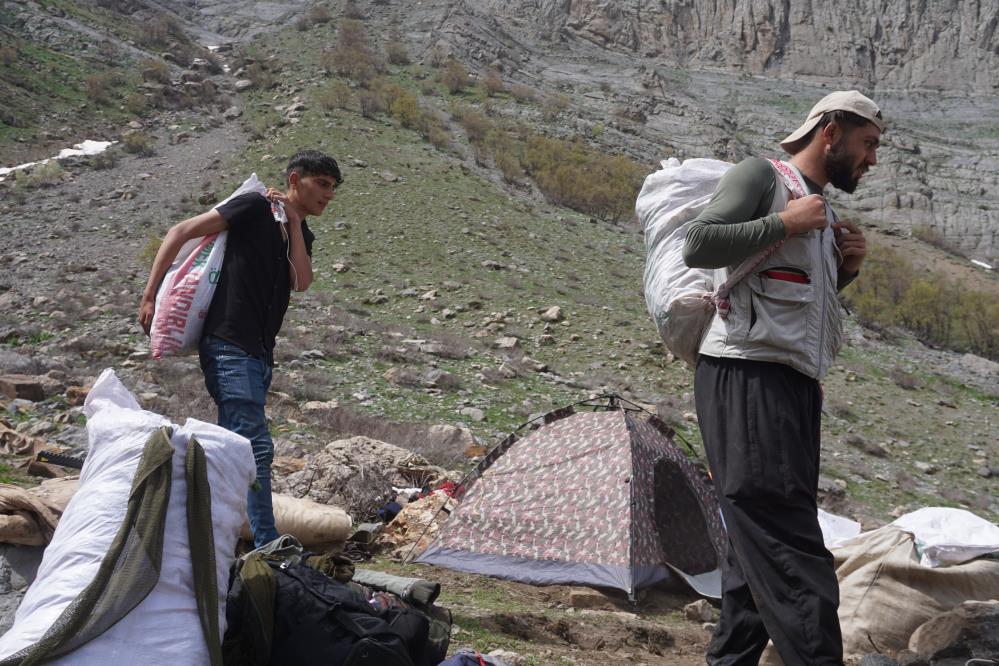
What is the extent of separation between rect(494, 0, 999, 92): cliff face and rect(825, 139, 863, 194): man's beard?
55256 millimetres

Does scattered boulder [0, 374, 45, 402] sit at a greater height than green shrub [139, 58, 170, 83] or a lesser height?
lesser

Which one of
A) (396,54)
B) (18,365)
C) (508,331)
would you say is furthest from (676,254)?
(396,54)

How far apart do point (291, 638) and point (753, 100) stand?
49.9 metres

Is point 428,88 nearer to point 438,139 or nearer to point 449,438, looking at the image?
point 438,139

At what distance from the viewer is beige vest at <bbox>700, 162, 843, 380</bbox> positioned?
202 cm

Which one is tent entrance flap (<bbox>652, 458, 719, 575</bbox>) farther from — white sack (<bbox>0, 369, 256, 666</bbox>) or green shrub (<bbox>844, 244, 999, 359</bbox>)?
green shrub (<bbox>844, 244, 999, 359</bbox>)

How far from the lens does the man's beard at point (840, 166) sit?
2168mm

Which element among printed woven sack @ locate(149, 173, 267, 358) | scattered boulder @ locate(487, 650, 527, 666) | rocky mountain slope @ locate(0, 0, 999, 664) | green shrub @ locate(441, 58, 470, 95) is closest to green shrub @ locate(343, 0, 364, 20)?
rocky mountain slope @ locate(0, 0, 999, 664)

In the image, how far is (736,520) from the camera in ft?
6.60

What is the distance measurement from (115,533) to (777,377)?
1.81 m

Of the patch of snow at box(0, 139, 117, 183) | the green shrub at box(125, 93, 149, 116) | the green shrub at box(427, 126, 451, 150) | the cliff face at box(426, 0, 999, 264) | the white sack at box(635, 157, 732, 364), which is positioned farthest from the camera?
the cliff face at box(426, 0, 999, 264)

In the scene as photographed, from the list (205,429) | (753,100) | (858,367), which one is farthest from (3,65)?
(753,100)

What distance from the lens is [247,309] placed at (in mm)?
2947

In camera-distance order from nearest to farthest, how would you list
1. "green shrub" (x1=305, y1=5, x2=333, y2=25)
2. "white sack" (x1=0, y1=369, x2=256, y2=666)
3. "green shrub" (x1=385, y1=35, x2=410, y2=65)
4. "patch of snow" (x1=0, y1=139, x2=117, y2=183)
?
1. "white sack" (x1=0, y1=369, x2=256, y2=666)
2. "patch of snow" (x1=0, y1=139, x2=117, y2=183)
3. "green shrub" (x1=385, y1=35, x2=410, y2=65)
4. "green shrub" (x1=305, y1=5, x2=333, y2=25)
